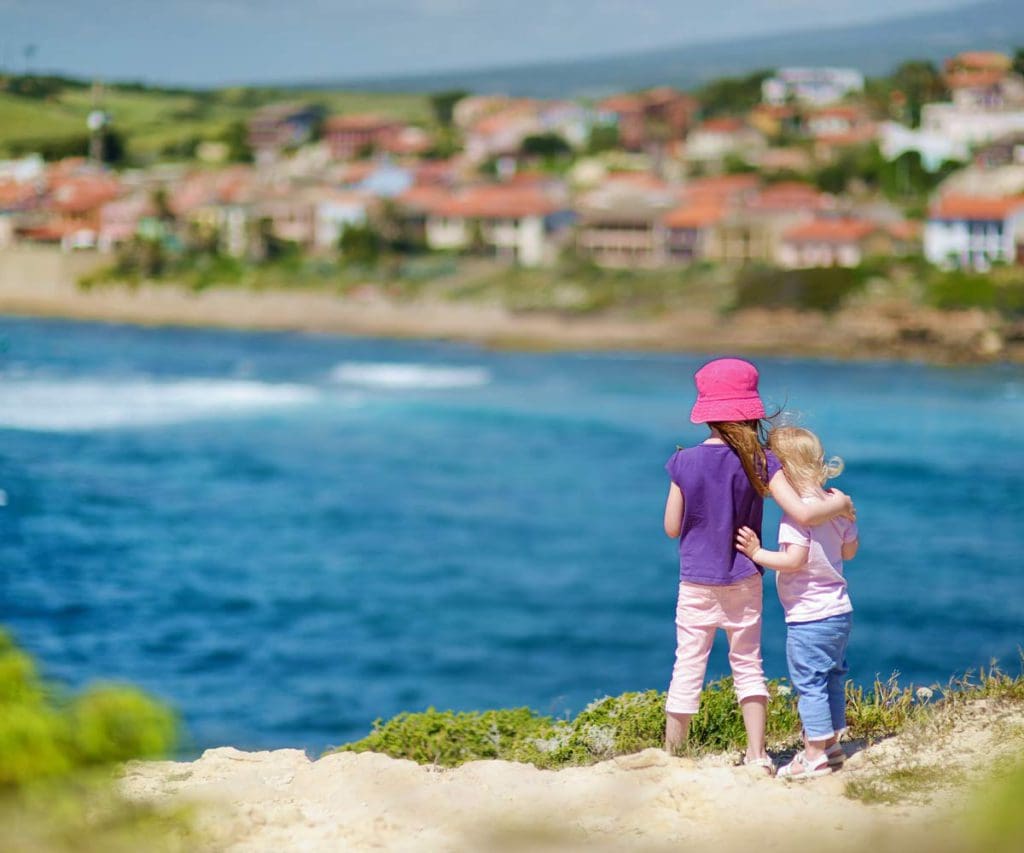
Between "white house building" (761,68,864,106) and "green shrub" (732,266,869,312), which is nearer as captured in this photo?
"green shrub" (732,266,869,312)

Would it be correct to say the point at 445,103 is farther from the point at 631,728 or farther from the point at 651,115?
the point at 631,728

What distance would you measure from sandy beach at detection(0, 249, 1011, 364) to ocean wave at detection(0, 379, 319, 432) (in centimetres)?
1945

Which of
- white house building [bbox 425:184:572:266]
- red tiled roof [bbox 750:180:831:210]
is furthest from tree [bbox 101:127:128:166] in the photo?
red tiled roof [bbox 750:180:831:210]

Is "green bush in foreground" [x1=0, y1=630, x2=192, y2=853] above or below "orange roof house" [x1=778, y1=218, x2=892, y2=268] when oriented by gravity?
above

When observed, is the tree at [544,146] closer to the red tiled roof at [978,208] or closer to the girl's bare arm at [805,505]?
the red tiled roof at [978,208]

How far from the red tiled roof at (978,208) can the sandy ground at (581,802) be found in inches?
2496

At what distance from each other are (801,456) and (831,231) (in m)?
64.7

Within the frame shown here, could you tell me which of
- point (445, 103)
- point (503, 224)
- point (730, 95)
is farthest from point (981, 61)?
point (445, 103)

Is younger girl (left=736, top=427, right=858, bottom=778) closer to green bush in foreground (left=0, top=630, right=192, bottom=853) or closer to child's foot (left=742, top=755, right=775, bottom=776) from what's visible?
child's foot (left=742, top=755, right=775, bottom=776)

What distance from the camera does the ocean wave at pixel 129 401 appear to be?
3503 centimetres

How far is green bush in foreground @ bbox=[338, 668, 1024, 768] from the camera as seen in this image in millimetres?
5879

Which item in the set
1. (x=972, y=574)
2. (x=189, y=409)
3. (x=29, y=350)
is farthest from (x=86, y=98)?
(x=972, y=574)

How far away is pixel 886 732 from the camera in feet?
19.2

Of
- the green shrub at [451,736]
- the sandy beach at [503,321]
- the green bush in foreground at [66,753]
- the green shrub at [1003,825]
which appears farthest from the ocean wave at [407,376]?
the green shrub at [1003,825]
